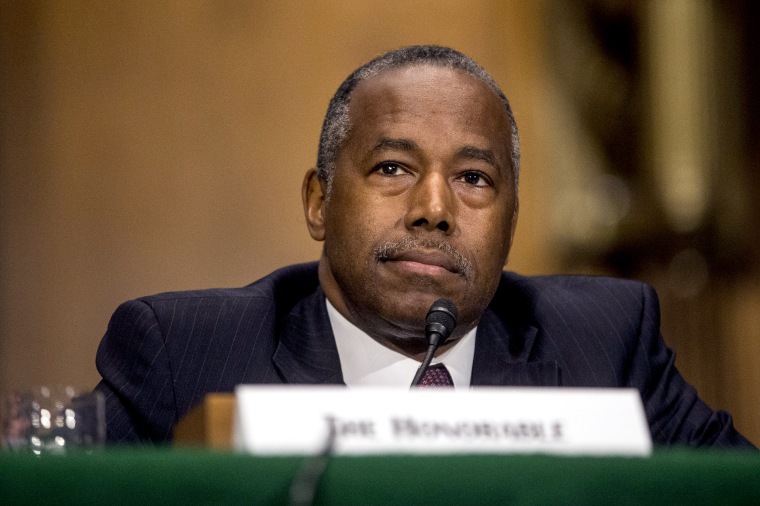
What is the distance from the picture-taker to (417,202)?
2.12 metres

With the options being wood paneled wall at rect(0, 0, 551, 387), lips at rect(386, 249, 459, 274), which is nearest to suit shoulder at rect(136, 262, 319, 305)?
lips at rect(386, 249, 459, 274)

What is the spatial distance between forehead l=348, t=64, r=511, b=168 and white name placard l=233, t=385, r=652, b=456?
1066 mm

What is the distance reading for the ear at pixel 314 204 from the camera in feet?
7.89

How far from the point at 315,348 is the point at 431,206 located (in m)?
0.40

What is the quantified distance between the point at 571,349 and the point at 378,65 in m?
0.76

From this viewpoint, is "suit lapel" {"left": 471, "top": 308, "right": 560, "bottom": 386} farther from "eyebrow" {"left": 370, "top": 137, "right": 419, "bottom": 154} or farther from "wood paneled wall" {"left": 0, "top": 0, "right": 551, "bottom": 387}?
"wood paneled wall" {"left": 0, "top": 0, "right": 551, "bottom": 387}

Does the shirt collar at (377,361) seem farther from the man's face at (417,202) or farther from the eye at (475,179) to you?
the eye at (475,179)

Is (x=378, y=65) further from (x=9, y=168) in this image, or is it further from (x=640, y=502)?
(x=9, y=168)

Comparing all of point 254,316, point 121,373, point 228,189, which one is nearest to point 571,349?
point 254,316

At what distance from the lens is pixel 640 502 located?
41.8 inches

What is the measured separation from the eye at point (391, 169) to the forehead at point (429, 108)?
0.06 meters

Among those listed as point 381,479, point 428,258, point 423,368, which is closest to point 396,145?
point 428,258

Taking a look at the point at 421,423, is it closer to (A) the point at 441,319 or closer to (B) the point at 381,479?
(B) the point at 381,479

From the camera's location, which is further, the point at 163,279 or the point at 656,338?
the point at 163,279
